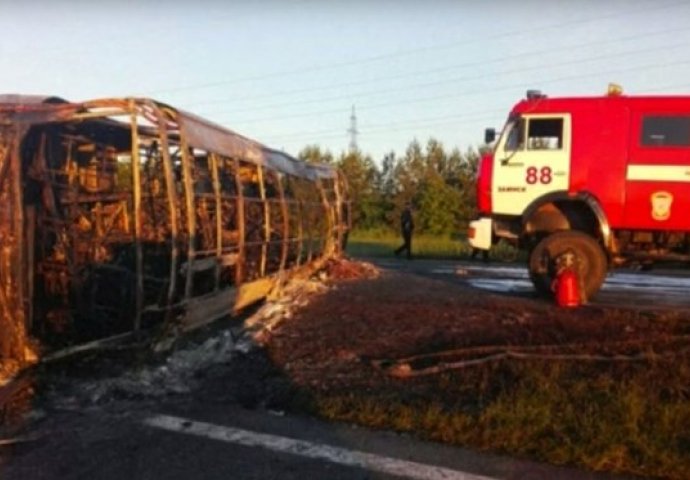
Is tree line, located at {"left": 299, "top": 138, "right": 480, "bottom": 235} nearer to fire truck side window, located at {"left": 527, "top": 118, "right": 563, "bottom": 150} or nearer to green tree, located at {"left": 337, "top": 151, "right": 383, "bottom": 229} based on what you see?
green tree, located at {"left": 337, "top": 151, "right": 383, "bottom": 229}

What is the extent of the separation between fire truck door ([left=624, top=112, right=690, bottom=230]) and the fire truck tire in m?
0.67

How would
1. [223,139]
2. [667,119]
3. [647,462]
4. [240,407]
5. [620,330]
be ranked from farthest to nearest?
1. [667,119]
2. [223,139]
3. [620,330]
4. [240,407]
5. [647,462]

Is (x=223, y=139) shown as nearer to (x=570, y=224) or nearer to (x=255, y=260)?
(x=255, y=260)

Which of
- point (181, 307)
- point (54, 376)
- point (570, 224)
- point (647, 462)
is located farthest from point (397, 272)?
point (647, 462)

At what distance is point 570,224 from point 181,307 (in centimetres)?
661

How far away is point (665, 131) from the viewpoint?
11.0 metres

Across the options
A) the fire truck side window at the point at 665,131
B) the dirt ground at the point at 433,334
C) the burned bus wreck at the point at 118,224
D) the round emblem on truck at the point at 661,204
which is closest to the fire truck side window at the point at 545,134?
the fire truck side window at the point at 665,131

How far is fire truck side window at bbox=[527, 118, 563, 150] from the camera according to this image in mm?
11453

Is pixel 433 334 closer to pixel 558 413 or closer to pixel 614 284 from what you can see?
pixel 558 413

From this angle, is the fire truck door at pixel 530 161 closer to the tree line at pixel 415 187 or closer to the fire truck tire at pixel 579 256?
the fire truck tire at pixel 579 256

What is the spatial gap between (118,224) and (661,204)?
7783mm

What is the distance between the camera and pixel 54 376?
687cm

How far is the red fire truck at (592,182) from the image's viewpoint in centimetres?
1098

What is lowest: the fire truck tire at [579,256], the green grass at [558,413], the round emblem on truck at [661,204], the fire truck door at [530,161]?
the green grass at [558,413]
